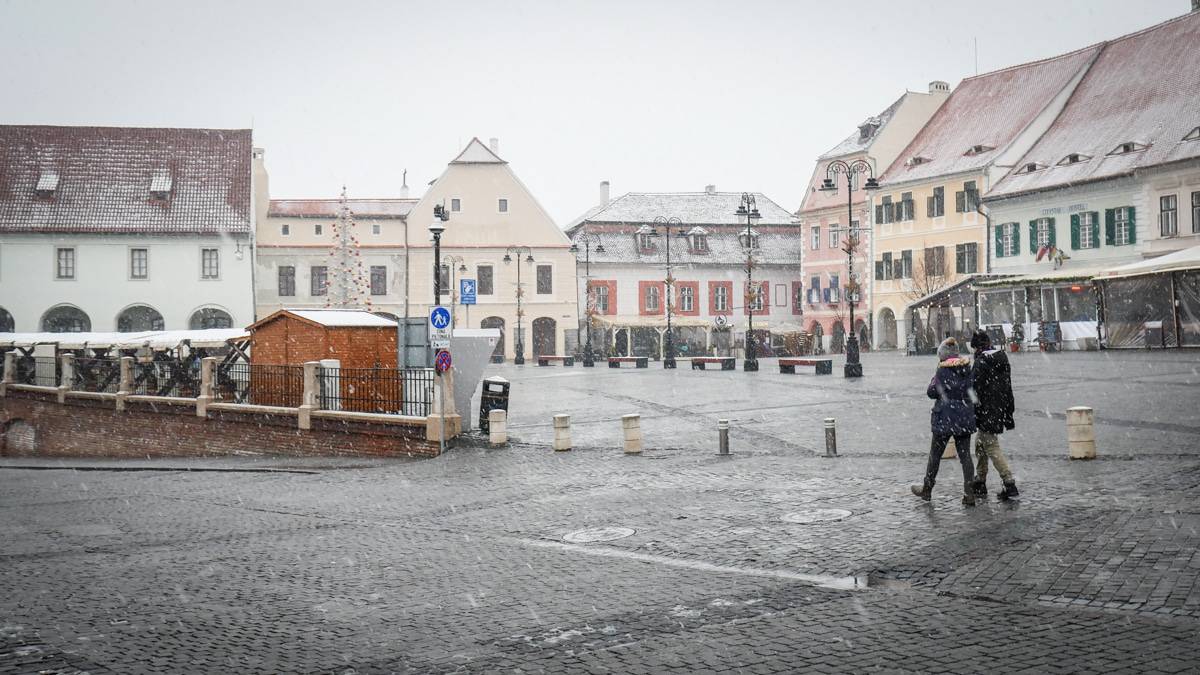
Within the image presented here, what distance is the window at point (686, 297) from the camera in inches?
2761

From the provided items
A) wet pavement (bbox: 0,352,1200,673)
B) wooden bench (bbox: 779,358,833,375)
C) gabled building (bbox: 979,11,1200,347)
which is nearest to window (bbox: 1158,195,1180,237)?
gabled building (bbox: 979,11,1200,347)

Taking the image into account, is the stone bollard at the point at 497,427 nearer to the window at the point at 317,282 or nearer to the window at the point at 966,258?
the window at the point at 966,258

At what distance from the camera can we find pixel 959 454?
11375 mm

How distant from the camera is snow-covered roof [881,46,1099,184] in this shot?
51053 mm

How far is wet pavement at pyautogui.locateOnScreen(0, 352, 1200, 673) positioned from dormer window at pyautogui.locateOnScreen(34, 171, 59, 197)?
4119cm

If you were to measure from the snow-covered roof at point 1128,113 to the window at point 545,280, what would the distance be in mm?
25559

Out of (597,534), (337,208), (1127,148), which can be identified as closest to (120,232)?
(337,208)

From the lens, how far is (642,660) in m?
6.50

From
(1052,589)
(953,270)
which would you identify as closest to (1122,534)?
(1052,589)

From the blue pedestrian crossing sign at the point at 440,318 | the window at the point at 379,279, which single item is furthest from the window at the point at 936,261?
the blue pedestrian crossing sign at the point at 440,318

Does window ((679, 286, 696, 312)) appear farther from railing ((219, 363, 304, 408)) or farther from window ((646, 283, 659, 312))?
railing ((219, 363, 304, 408))

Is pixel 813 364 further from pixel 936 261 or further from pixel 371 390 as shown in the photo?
pixel 936 261

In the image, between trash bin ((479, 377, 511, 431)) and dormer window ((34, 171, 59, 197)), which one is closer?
trash bin ((479, 377, 511, 431))

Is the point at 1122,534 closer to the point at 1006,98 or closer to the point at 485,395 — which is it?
the point at 485,395
